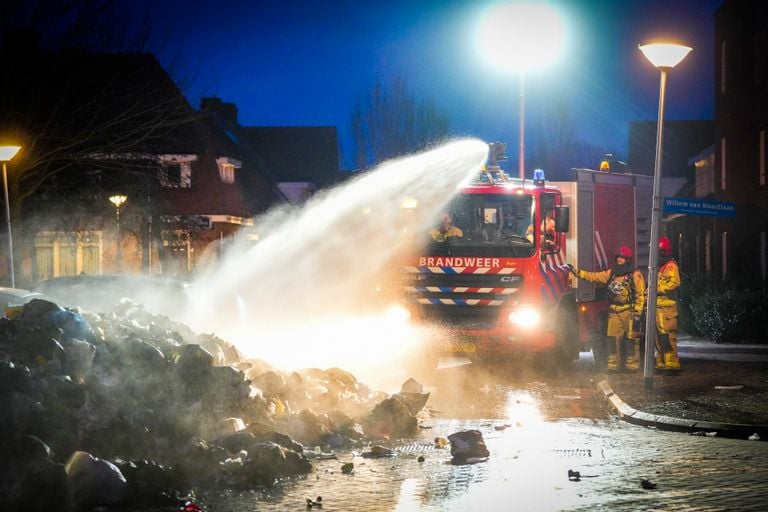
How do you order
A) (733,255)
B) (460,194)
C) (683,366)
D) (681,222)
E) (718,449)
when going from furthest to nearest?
(681,222) → (733,255) → (683,366) → (460,194) → (718,449)

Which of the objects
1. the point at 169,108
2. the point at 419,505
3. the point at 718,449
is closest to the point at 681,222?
the point at 169,108

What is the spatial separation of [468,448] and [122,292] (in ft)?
22.5

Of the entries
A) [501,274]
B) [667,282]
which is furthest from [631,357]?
[501,274]

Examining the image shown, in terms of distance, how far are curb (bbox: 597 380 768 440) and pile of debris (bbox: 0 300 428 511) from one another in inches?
90.2

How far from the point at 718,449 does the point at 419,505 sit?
357 centimetres

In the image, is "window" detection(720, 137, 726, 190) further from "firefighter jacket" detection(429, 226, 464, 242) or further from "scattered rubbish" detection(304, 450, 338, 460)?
"scattered rubbish" detection(304, 450, 338, 460)

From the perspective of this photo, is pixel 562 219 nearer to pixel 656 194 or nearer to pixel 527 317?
pixel 527 317

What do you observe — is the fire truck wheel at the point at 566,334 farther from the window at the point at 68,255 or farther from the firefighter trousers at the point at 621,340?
the window at the point at 68,255

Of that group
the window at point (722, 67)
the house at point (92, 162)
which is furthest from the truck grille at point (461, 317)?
the window at point (722, 67)

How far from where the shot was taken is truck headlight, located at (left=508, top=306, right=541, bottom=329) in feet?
52.3

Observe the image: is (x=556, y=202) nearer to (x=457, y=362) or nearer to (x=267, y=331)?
(x=457, y=362)

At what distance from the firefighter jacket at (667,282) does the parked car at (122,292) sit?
267 inches

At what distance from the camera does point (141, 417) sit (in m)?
9.73

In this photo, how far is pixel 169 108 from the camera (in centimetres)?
2964
